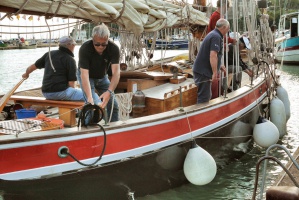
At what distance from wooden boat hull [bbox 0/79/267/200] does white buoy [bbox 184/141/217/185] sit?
0.15 meters

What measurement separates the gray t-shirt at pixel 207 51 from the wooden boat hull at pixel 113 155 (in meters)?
0.51

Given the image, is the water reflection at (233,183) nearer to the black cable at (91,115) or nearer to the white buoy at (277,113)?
the white buoy at (277,113)

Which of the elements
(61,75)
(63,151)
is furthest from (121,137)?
(61,75)

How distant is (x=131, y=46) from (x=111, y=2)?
408 centimetres

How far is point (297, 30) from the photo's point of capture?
1266 inches

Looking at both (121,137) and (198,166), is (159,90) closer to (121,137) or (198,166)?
(198,166)

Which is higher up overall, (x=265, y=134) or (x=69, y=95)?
(x=69, y=95)

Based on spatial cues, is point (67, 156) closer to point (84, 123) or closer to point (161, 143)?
point (84, 123)

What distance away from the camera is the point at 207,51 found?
22.2 ft

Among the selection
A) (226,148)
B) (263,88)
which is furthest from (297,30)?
(226,148)

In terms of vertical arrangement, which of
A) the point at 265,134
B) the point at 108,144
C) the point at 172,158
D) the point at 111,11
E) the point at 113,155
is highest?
the point at 111,11

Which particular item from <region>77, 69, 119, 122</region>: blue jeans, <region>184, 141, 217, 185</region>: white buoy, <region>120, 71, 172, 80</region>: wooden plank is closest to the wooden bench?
<region>77, 69, 119, 122</region>: blue jeans

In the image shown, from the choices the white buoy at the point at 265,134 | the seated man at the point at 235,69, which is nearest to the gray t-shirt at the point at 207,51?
the seated man at the point at 235,69

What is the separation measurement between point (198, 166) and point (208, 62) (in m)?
1.77
